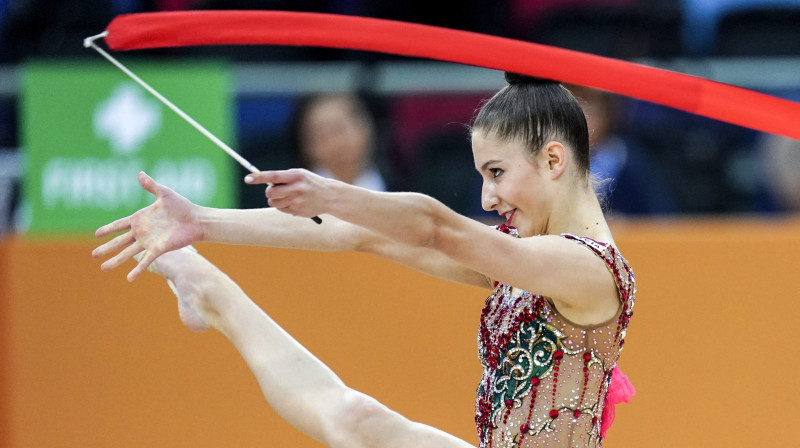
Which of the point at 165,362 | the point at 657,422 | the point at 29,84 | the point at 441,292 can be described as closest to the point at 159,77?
the point at 29,84

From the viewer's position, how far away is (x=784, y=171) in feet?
12.7

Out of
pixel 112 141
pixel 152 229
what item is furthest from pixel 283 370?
pixel 112 141

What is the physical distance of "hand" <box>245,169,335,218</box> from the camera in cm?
158

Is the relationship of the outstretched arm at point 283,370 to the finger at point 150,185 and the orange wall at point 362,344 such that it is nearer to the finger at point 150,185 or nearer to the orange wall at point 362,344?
the finger at point 150,185

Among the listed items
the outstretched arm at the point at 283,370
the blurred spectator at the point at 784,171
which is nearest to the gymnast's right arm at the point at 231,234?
the outstretched arm at the point at 283,370

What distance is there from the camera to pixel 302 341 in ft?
9.91

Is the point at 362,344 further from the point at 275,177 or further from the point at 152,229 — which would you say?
the point at 275,177

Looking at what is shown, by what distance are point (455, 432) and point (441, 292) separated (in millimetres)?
373

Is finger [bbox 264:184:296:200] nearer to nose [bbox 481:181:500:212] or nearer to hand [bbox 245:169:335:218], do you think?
hand [bbox 245:169:335:218]

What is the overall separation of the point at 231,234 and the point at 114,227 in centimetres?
28

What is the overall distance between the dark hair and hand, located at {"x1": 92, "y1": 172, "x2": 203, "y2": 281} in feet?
1.77

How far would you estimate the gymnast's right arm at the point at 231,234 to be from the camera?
1.82 meters

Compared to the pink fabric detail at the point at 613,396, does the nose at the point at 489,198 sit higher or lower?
higher

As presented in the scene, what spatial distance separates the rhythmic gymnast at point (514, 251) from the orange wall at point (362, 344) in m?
0.73
